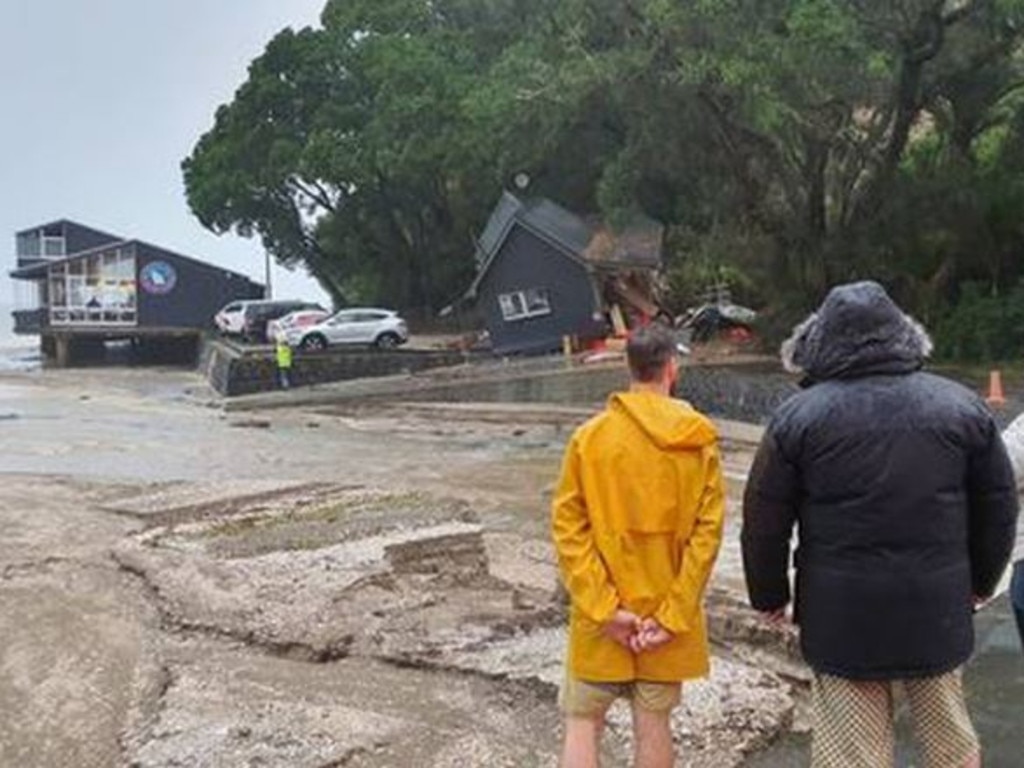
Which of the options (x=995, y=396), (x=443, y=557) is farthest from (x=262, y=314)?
(x=443, y=557)

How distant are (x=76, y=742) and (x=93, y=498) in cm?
879

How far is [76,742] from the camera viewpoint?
17.2 feet

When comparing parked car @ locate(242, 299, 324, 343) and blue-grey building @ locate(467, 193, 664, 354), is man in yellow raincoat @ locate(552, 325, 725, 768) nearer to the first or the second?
blue-grey building @ locate(467, 193, 664, 354)

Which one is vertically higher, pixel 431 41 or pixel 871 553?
pixel 431 41

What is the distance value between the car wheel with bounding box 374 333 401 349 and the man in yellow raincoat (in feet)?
127

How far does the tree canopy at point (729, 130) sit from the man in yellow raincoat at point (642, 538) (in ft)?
62.9

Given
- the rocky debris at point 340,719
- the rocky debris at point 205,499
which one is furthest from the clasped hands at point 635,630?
the rocky debris at point 205,499

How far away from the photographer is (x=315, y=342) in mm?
42188

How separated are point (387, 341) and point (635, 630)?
39.3m

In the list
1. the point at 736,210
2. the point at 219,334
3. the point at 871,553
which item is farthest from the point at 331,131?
the point at 871,553

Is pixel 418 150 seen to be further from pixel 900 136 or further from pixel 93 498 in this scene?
pixel 93 498

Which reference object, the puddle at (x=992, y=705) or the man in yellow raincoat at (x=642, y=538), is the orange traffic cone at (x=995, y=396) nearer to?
the puddle at (x=992, y=705)

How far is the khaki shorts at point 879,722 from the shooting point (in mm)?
3309

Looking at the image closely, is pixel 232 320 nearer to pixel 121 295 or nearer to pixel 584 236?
pixel 121 295
